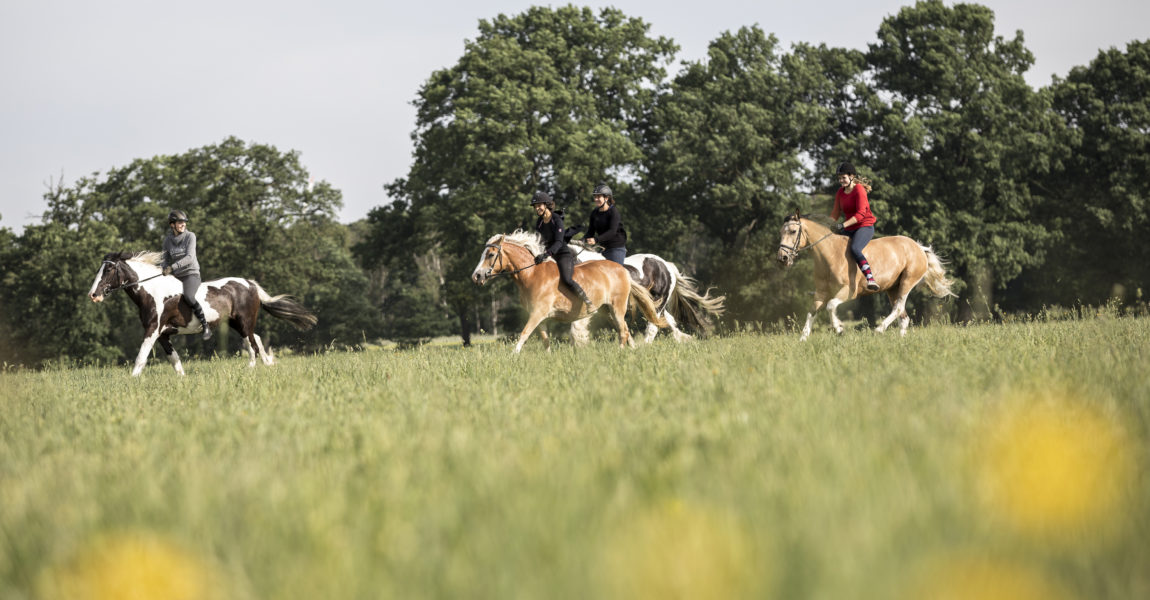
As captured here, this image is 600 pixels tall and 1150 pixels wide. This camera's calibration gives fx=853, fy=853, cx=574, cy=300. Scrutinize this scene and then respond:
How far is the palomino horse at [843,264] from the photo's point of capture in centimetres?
1327

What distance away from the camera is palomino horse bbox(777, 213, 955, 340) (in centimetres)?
1327

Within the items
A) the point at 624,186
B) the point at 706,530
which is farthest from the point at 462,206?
the point at 706,530

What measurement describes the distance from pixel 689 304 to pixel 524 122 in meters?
16.8

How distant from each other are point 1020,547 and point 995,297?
44357 millimetres

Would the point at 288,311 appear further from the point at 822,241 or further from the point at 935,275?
the point at 935,275

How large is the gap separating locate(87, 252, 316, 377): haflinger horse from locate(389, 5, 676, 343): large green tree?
15.7 m

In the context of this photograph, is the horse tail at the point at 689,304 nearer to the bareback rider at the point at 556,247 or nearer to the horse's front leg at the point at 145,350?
the bareback rider at the point at 556,247

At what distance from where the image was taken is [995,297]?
42.1m

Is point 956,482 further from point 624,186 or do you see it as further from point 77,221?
point 77,221

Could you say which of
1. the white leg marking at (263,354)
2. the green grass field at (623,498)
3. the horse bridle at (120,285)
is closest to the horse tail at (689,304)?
the white leg marking at (263,354)

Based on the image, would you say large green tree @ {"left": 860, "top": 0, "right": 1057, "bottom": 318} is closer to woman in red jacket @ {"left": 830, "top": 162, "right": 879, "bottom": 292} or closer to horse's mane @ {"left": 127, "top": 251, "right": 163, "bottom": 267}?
woman in red jacket @ {"left": 830, "top": 162, "right": 879, "bottom": 292}

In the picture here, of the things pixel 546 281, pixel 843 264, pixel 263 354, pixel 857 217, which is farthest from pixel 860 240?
pixel 263 354

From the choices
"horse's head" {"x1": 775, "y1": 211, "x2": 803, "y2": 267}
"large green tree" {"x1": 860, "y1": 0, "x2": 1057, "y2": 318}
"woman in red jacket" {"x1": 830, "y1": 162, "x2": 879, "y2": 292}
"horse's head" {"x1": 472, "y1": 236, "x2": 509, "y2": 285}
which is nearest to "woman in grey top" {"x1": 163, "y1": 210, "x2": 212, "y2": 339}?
"horse's head" {"x1": 472, "y1": 236, "x2": 509, "y2": 285}

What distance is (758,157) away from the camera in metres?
35.2
